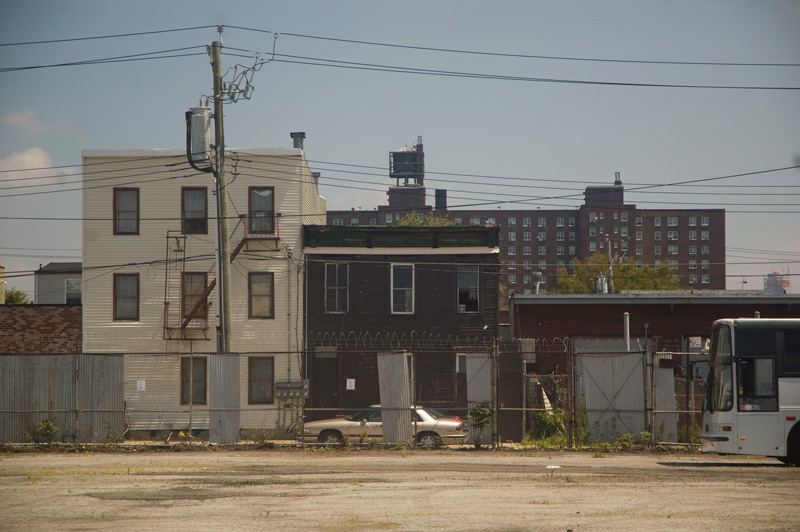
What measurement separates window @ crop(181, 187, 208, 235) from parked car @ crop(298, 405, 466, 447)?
1230 cm

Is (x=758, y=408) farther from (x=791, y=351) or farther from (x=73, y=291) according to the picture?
(x=73, y=291)

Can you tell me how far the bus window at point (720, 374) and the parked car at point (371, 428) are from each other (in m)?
6.80

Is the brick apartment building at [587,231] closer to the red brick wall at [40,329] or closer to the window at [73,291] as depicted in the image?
the window at [73,291]

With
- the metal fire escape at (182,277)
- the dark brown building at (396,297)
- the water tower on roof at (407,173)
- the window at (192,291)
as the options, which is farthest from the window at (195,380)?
the water tower on roof at (407,173)

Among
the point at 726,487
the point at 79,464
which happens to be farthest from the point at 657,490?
the point at 79,464

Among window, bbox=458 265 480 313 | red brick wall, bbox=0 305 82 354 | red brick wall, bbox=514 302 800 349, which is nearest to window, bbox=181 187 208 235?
red brick wall, bbox=0 305 82 354

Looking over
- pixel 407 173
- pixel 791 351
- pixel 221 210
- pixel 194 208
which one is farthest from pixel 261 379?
pixel 407 173

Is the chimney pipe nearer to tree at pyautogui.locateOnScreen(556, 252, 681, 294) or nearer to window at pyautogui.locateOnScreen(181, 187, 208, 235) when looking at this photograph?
window at pyautogui.locateOnScreen(181, 187, 208, 235)

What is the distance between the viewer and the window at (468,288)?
32438 millimetres

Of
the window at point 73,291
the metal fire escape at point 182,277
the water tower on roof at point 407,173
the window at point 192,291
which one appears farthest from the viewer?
the water tower on roof at point 407,173

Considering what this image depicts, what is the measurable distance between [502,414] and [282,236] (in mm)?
12920

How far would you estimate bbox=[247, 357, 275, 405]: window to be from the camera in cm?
3088

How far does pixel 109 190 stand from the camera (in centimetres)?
3238

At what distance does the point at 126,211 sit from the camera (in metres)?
32.3
